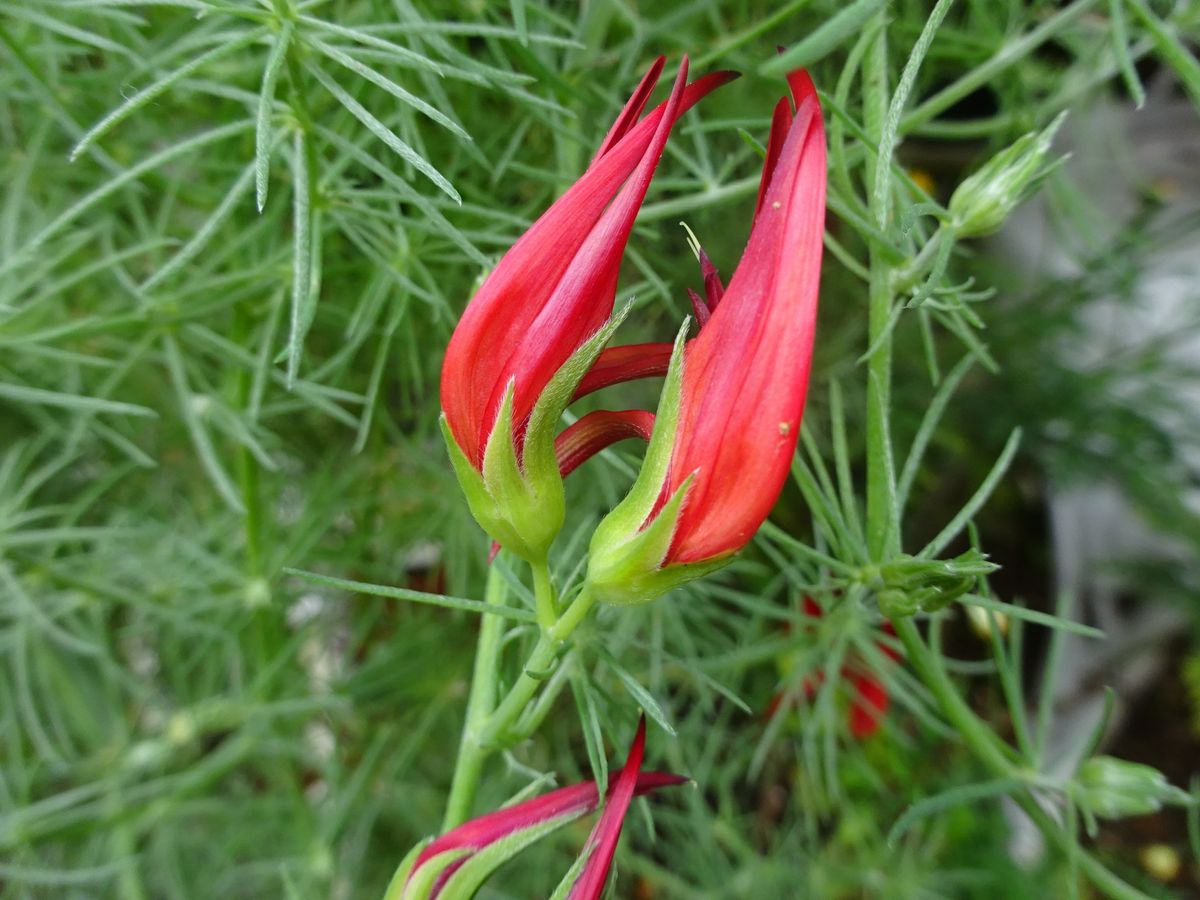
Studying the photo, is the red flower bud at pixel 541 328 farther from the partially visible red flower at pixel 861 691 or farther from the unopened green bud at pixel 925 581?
the partially visible red flower at pixel 861 691

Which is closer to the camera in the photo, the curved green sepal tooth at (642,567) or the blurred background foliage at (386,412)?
the curved green sepal tooth at (642,567)

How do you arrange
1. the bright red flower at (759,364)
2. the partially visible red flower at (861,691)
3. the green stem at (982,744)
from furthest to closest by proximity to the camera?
the partially visible red flower at (861,691), the green stem at (982,744), the bright red flower at (759,364)

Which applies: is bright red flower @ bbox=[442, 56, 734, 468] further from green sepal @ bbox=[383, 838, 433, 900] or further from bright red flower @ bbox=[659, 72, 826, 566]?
green sepal @ bbox=[383, 838, 433, 900]

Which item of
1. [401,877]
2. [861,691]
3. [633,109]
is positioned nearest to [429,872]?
[401,877]

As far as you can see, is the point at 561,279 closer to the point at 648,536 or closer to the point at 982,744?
the point at 648,536

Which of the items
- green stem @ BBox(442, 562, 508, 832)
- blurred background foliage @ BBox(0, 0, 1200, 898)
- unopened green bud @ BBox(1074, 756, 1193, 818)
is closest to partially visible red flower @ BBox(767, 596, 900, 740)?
blurred background foliage @ BBox(0, 0, 1200, 898)

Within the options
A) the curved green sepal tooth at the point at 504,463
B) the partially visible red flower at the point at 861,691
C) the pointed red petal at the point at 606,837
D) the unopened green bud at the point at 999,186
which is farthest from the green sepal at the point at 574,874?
the partially visible red flower at the point at 861,691
